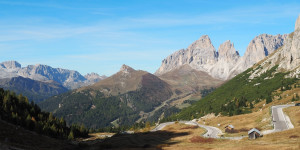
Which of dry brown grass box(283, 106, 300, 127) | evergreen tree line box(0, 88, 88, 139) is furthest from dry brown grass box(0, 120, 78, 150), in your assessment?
dry brown grass box(283, 106, 300, 127)

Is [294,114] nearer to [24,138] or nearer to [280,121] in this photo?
[280,121]

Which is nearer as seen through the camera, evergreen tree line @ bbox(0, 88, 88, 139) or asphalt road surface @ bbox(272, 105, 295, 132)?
asphalt road surface @ bbox(272, 105, 295, 132)

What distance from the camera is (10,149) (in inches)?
2156

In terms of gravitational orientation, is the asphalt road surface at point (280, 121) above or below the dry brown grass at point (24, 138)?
above

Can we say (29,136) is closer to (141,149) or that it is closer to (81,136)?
(141,149)

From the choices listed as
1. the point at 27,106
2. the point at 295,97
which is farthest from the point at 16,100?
the point at 295,97

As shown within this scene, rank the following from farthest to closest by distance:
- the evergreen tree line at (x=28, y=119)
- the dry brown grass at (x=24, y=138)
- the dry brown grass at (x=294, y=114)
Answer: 1. the evergreen tree line at (x=28, y=119)
2. the dry brown grass at (x=294, y=114)
3. the dry brown grass at (x=24, y=138)

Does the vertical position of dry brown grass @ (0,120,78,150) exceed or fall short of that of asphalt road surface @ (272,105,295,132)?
it falls short

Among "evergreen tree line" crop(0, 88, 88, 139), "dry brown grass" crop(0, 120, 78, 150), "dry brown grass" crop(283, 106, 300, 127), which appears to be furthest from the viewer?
"evergreen tree line" crop(0, 88, 88, 139)

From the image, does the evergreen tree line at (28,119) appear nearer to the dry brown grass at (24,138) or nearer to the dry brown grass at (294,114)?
the dry brown grass at (24,138)

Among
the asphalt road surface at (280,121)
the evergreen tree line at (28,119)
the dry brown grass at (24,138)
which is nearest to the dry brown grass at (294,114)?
the asphalt road surface at (280,121)

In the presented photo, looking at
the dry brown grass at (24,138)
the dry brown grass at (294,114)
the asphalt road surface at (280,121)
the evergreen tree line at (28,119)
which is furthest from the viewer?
the evergreen tree line at (28,119)

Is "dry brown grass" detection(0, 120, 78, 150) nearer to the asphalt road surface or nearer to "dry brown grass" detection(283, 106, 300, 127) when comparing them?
the asphalt road surface

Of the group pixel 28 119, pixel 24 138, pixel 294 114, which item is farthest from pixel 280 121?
pixel 28 119
